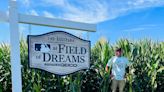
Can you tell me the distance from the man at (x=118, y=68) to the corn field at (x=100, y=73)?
0.54 meters

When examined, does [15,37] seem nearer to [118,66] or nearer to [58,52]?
[58,52]

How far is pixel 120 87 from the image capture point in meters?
10.1

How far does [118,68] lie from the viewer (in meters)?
9.93

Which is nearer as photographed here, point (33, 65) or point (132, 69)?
point (33, 65)

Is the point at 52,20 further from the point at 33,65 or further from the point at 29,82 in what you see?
the point at 29,82

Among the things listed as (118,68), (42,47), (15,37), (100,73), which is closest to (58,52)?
(42,47)

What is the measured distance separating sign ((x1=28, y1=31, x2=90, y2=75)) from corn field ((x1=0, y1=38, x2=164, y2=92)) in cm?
114

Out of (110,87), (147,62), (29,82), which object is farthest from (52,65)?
(147,62)

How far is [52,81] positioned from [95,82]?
4.69 ft

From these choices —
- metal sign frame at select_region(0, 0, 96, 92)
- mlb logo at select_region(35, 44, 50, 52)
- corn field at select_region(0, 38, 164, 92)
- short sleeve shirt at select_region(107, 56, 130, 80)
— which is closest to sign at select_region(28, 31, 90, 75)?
mlb logo at select_region(35, 44, 50, 52)

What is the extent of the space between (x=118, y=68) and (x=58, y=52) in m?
2.48

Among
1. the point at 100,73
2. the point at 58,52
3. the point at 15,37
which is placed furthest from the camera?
the point at 100,73

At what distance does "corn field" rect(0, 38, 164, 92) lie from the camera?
986 cm

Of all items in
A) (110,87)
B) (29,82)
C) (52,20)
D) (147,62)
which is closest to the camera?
(52,20)
